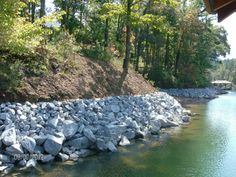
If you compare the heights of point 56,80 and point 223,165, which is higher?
point 56,80

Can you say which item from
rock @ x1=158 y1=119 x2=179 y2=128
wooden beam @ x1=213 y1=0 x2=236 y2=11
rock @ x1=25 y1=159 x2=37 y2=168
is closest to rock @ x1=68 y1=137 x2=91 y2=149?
rock @ x1=25 y1=159 x2=37 y2=168

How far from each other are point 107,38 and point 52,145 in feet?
56.9

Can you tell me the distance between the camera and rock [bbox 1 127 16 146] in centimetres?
1041

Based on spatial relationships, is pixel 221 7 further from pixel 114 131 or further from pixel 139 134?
pixel 139 134

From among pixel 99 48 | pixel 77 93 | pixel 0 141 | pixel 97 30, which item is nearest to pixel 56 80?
pixel 77 93

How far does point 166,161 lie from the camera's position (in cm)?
1226

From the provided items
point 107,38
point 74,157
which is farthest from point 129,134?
point 107,38

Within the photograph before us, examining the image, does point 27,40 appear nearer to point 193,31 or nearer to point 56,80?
point 56,80

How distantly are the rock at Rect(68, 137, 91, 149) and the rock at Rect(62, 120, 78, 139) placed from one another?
0.68ft

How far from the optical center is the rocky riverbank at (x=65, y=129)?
417 inches

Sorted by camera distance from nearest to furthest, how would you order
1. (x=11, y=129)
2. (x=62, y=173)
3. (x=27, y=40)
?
(x=62, y=173), (x=11, y=129), (x=27, y=40)

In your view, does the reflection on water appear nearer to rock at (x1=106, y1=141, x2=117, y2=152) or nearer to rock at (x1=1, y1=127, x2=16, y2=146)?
rock at (x1=106, y1=141, x2=117, y2=152)

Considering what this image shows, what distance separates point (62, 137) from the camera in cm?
1165

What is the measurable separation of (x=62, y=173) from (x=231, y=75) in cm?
10426
